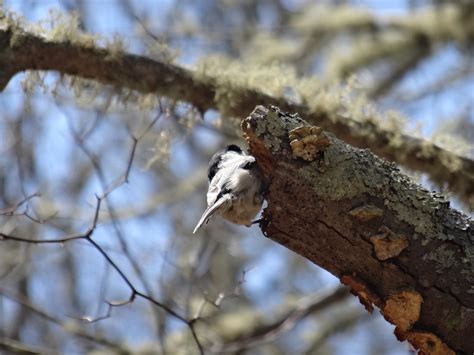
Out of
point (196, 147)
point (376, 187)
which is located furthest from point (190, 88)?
point (196, 147)

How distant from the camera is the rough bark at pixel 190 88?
2.50 metres

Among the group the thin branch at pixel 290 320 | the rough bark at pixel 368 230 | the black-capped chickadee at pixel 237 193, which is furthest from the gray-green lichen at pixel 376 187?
the thin branch at pixel 290 320

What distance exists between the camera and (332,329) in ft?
12.2

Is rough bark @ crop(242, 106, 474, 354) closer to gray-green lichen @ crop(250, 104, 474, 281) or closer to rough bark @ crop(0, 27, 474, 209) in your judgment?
gray-green lichen @ crop(250, 104, 474, 281)

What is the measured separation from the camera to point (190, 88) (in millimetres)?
2709

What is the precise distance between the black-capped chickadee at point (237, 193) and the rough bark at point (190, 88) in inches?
28.6

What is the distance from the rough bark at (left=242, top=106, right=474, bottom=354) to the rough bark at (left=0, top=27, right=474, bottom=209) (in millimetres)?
1066

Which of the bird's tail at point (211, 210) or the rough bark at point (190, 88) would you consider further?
the rough bark at point (190, 88)

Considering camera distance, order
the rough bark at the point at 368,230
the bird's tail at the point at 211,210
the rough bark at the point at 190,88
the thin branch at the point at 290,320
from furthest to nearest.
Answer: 1. the thin branch at the point at 290,320
2. the rough bark at the point at 190,88
3. the bird's tail at the point at 211,210
4. the rough bark at the point at 368,230

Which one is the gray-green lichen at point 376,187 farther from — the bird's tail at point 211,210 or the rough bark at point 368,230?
the bird's tail at point 211,210

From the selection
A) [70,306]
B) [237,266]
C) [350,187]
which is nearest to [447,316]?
[350,187]

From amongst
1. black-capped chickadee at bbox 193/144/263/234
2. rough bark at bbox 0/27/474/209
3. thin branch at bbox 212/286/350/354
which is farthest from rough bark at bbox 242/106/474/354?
thin branch at bbox 212/286/350/354

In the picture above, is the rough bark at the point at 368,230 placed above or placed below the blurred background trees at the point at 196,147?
below

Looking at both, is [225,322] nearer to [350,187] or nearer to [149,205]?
[149,205]
